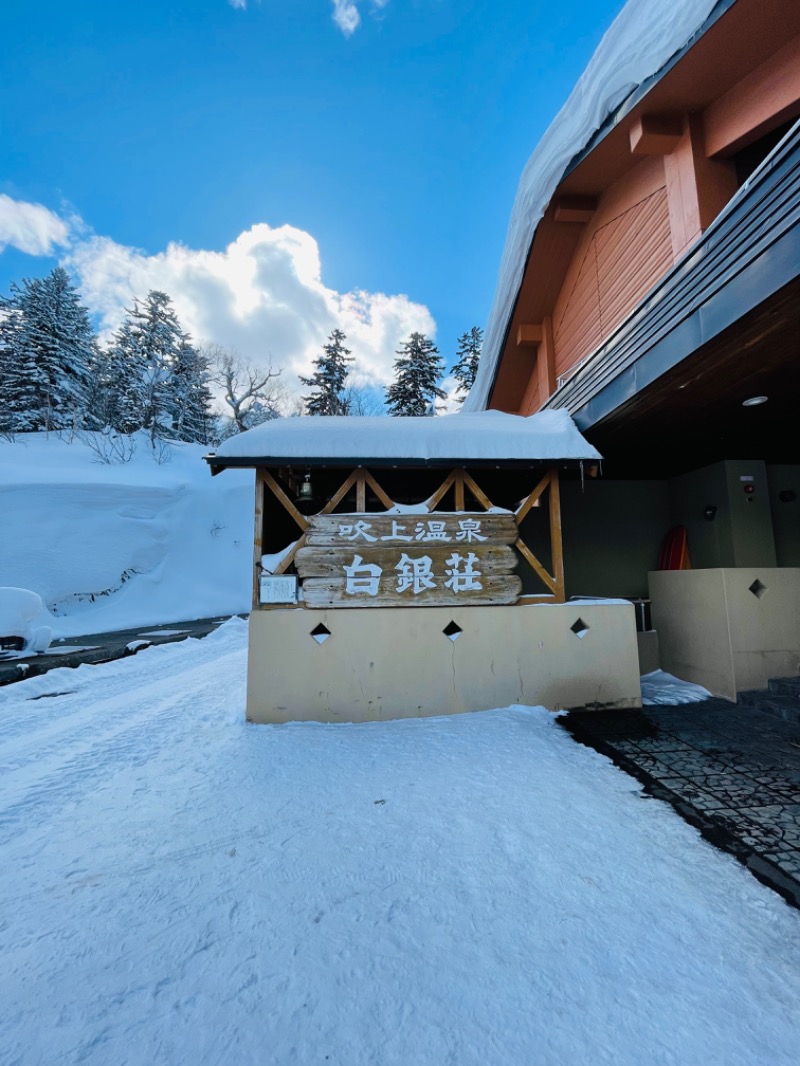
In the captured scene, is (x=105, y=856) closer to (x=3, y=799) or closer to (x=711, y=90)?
(x=3, y=799)

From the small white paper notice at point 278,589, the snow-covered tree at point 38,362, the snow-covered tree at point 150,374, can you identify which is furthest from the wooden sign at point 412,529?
the snow-covered tree at point 38,362

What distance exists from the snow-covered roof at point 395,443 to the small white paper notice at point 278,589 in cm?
120

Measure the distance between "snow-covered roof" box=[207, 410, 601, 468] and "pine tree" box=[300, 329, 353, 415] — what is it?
21.5 m

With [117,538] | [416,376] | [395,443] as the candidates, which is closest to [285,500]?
[395,443]

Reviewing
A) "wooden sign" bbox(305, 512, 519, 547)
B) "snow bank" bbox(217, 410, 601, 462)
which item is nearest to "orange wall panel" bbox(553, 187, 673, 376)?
"snow bank" bbox(217, 410, 601, 462)

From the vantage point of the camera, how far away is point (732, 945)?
170 cm

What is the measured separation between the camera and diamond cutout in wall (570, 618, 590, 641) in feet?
15.2

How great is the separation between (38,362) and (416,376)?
1979 cm

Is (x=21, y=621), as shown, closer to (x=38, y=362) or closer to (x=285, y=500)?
(x=285, y=500)

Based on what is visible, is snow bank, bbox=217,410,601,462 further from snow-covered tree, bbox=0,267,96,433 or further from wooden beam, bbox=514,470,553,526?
snow-covered tree, bbox=0,267,96,433

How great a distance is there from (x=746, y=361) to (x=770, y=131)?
265 centimetres

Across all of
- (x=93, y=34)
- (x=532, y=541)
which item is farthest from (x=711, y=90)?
(x=93, y=34)

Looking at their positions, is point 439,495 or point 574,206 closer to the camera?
point 439,495

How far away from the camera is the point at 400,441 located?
4.45 m
